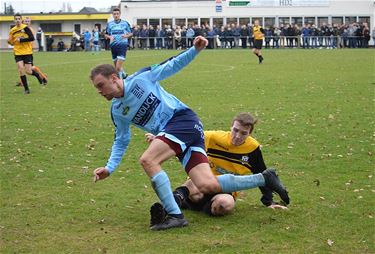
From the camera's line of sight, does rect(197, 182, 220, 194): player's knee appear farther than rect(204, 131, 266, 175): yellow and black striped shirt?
No

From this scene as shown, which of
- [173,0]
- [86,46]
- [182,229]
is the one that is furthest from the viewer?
[173,0]

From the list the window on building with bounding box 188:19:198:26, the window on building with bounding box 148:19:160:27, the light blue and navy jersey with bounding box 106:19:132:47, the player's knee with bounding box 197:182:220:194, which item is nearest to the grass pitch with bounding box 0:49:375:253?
the player's knee with bounding box 197:182:220:194

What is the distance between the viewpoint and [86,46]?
51.8 m

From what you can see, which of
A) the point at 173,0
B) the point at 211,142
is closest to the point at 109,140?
the point at 211,142

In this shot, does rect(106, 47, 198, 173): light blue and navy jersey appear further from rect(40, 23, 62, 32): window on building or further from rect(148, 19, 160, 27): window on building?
rect(40, 23, 62, 32): window on building

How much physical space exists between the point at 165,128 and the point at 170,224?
A: 87 centimetres

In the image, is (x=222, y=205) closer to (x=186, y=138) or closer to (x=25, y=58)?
(x=186, y=138)

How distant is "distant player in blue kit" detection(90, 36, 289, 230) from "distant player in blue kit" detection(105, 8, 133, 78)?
1321 cm

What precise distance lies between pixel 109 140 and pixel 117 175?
229cm

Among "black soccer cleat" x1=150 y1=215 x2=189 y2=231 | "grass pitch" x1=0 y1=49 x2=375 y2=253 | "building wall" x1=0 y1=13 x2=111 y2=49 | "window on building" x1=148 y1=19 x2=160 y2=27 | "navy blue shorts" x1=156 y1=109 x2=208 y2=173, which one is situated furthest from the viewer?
"building wall" x1=0 y1=13 x2=111 y2=49

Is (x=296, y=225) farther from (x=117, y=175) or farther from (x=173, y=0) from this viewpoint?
(x=173, y=0)

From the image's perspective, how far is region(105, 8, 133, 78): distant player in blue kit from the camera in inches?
762

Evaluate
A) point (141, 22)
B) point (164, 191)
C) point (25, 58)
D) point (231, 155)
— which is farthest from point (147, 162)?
point (141, 22)

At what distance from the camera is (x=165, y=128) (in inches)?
228
